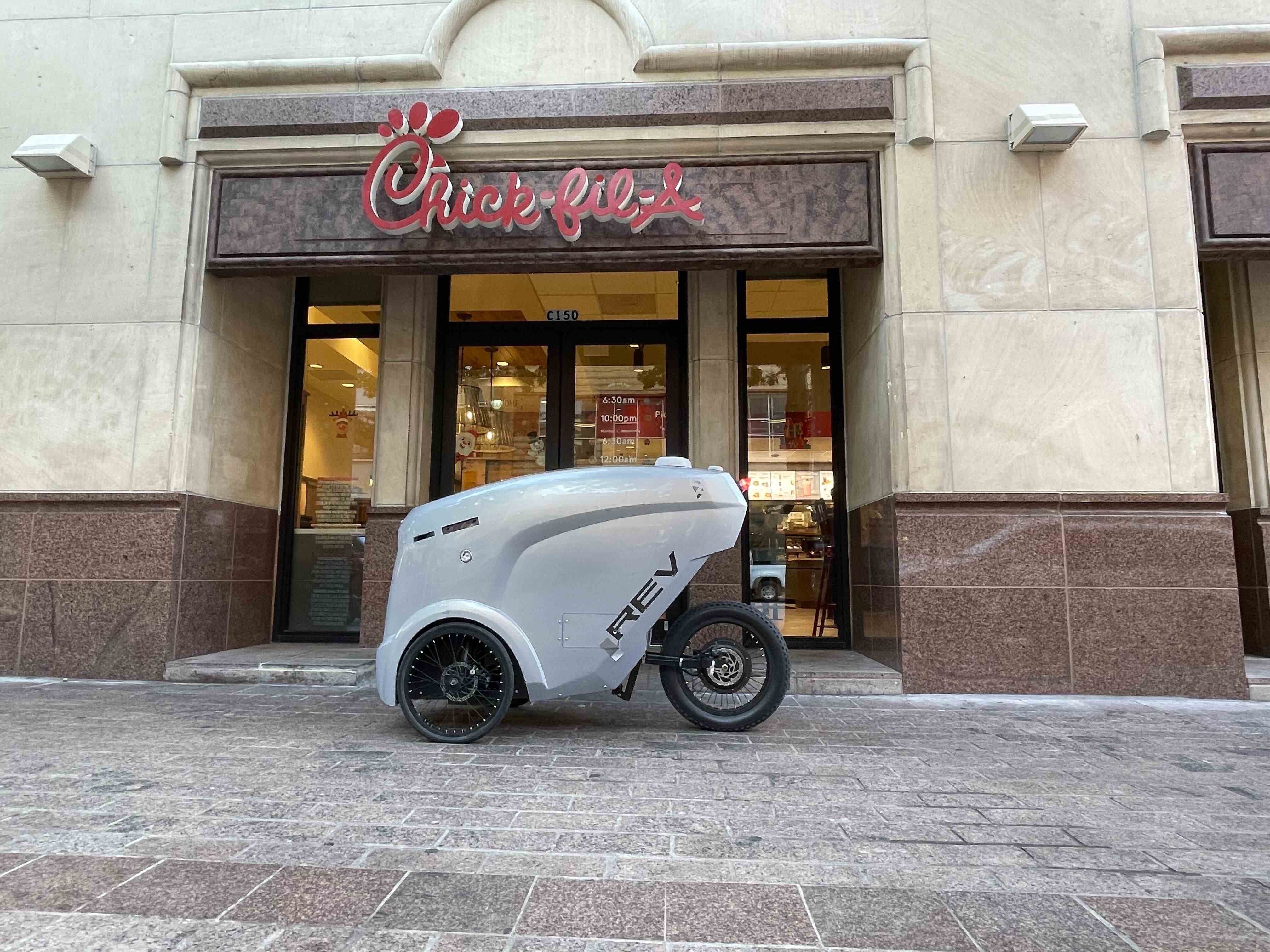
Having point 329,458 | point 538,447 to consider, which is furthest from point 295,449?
point 538,447

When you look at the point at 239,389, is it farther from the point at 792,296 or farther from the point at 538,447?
the point at 792,296

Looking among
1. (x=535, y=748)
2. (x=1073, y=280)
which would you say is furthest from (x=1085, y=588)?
(x=535, y=748)

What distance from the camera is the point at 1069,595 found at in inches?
232

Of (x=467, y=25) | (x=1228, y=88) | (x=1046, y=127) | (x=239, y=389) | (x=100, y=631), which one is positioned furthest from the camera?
(x=239, y=389)

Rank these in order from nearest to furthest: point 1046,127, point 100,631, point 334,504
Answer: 1. point 1046,127
2. point 100,631
3. point 334,504

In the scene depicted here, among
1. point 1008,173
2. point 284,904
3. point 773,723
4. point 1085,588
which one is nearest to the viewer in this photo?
point 284,904

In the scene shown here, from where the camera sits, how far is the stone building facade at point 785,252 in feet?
19.6

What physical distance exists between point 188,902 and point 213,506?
576 cm

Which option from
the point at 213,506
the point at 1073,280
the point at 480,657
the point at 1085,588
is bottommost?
the point at 480,657

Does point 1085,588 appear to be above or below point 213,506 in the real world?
below

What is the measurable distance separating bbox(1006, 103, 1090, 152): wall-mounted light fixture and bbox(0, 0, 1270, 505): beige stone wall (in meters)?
0.13

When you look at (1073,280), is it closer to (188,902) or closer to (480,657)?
(480,657)

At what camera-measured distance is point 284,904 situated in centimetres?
220

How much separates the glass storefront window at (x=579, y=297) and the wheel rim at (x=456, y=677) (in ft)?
17.0
